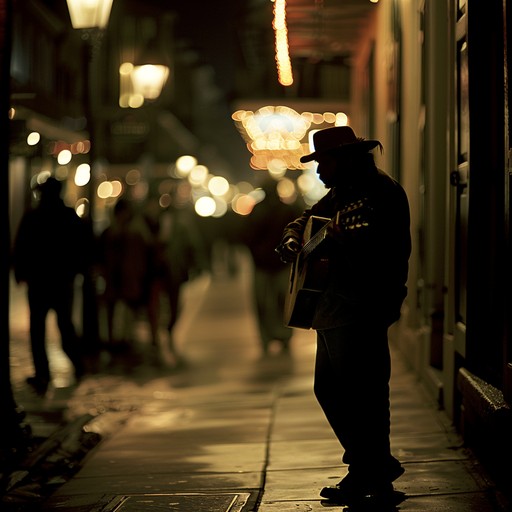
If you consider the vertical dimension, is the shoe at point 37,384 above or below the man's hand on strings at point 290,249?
below

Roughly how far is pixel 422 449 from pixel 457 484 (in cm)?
102

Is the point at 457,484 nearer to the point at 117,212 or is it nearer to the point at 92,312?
the point at 92,312

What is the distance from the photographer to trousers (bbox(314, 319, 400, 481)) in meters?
5.76

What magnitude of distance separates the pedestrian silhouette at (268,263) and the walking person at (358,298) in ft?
26.3

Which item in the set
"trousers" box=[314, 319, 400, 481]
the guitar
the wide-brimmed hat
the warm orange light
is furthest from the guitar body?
the warm orange light

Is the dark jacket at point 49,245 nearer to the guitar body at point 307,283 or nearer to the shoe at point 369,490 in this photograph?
the guitar body at point 307,283

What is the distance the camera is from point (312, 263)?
5.69 metres

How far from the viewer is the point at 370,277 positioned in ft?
18.3

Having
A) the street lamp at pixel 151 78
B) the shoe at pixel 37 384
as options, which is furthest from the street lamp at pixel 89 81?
the street lamp at pixel 151 78

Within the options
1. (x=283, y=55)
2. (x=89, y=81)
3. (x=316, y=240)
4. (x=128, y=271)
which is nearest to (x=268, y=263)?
(x=128, y=271)

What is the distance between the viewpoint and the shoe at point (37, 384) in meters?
10.7

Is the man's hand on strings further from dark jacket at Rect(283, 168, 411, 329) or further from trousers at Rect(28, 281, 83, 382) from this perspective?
trousers at Rect(28, 281, 83, 382)

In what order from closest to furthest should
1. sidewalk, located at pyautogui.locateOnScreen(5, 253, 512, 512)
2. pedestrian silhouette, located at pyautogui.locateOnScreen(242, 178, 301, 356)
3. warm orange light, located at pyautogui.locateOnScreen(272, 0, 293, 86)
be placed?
sidewalk, located at pyautogui.locateOnScreen(5, 253, 512, 512) < warm orange light, located at pyautogui.locateOnScreen(272, 0, 293, 86) < pedestrian silhouette, located at pyautogui.locateOnScreen(242, 178, 301, 356)

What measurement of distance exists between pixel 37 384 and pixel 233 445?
3.51 meters
